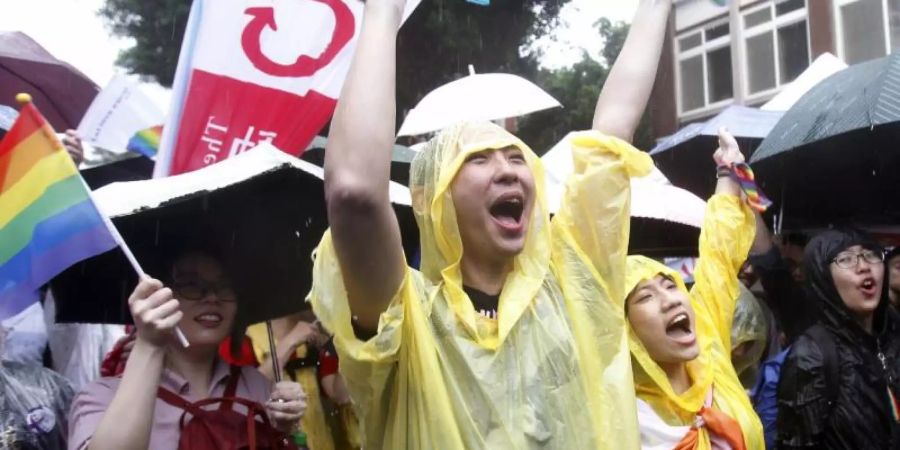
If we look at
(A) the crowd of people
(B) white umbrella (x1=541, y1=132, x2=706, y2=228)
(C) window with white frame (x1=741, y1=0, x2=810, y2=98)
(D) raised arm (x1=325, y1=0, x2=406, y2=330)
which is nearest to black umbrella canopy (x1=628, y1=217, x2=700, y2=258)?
(B) white umbrella (x1=541, y1=132, x2=706, y2=228)

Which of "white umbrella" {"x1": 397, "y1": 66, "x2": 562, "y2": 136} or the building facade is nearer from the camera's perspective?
"white umbrella" {"x1": 397, "y1": 66, "x2": 562, "y2": 136}

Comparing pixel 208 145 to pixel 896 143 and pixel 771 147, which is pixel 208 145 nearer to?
pixel 771 147

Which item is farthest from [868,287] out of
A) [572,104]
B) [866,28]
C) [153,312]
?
[572,104]

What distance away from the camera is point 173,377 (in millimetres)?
2773

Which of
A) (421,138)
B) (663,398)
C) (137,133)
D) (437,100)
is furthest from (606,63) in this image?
(663,398)

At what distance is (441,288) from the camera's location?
2270mm

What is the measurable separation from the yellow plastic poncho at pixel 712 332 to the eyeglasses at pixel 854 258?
649mm

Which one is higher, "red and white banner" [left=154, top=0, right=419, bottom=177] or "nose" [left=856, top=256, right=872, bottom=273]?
"red and white banner" [left=154, top=0, right=419, bottom=177]

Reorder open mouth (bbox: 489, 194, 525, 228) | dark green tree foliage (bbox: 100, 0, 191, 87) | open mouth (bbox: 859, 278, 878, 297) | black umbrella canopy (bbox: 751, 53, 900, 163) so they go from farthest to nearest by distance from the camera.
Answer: dark green tree foliage (bbox: 100, 0, 191, 87), black umbrella canopy (bbox: 751, 53, 900, 163), open mouth (bbox: 859, 278, 878, 297), open mouth (bbox: 489, 194, 525, 228)

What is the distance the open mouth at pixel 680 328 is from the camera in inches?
122

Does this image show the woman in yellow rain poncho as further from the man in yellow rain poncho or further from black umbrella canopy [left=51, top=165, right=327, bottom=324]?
black umbrella canopy [left=51, top=165, right=327, bottom=324]

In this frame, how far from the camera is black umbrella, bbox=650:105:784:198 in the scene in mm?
6004

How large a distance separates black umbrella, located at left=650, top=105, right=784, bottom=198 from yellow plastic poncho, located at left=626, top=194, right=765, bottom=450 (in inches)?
105

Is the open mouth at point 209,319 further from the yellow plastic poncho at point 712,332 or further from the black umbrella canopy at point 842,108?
the black umbrella canopy at point 842,108
